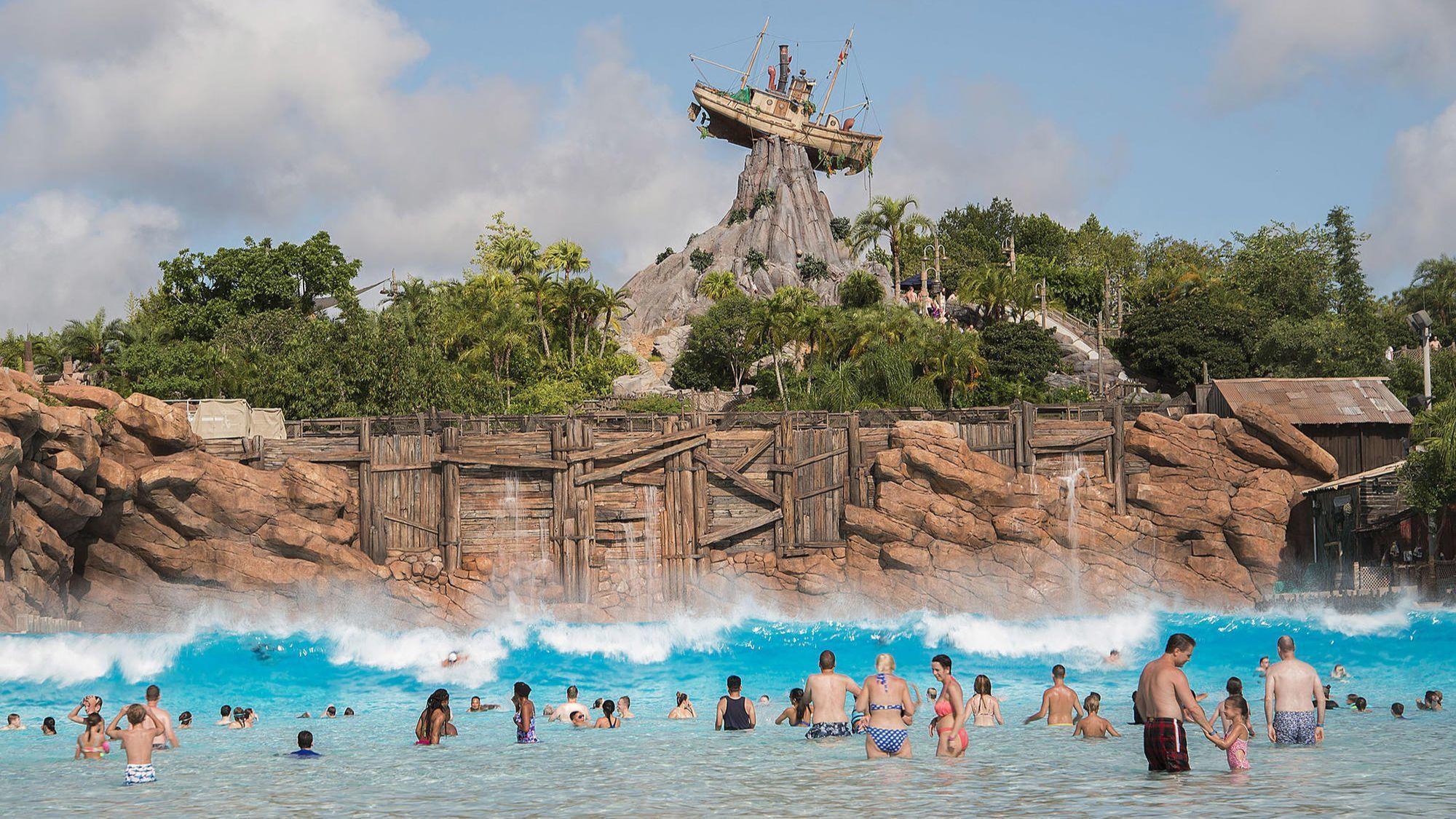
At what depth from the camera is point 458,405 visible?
141 feet

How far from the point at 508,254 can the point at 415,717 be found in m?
56.3

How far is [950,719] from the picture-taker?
14.8 meters

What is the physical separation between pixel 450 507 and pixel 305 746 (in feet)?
56.9

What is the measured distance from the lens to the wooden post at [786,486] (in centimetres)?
→ 3538

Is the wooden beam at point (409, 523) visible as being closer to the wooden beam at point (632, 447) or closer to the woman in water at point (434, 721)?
the wooden beam at point (632, 447)

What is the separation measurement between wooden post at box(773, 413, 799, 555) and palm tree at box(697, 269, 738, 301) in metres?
39.8

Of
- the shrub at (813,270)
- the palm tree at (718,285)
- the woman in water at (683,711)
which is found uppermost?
the shrub at (813,270)

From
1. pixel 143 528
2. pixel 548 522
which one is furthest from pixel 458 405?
pixel 143 528

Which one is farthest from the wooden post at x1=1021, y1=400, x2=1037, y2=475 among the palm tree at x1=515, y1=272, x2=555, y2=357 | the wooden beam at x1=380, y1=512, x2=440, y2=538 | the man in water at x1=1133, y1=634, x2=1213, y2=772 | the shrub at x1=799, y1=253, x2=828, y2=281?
the shrub at x1=799, y1=253, x2=828, y2=281

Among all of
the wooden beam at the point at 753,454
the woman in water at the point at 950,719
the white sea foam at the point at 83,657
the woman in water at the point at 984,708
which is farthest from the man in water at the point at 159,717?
the wooden beam at the point at 753,454

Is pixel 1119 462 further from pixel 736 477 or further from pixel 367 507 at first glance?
pixel 367 507

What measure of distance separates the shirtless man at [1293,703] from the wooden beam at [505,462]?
2267cm

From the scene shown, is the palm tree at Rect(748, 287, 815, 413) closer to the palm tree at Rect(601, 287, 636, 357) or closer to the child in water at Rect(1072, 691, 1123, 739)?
the palm tree at Rect(601, 287, 636, 357)

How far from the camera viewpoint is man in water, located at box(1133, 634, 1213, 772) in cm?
1147
